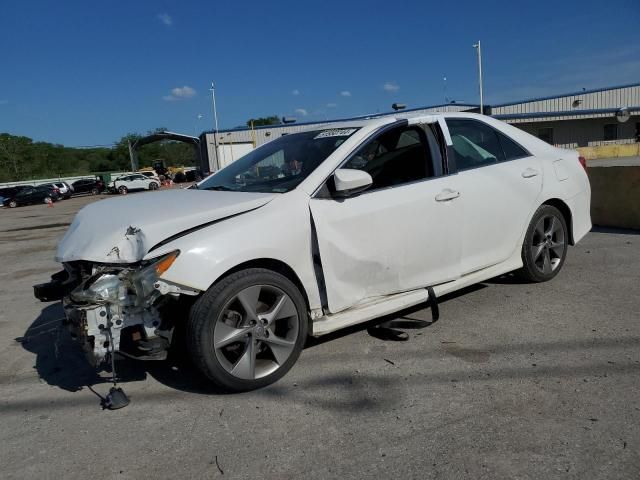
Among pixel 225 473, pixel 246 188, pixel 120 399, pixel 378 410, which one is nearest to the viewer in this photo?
pixel 225 473

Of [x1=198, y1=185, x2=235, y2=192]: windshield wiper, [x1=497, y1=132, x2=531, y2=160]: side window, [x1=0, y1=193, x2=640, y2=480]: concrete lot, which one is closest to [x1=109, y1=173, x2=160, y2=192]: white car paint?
[x1=0, y1=193, x2=640, y2=480]: concrete lot

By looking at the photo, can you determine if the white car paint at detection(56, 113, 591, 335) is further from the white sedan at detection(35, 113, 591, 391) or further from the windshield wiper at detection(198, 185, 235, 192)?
the windshield wiper at detection(198, 185, 235, 192)

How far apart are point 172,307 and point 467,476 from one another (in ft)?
6.14

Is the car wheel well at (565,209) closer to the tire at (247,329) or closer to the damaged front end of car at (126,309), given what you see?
the tire at (247,329)

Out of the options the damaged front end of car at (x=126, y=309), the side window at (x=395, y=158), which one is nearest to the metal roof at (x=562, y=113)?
the side window at (x=395, y=158)

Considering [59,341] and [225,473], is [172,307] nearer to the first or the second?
[225,473]

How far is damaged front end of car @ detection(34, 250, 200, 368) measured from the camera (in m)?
2.89

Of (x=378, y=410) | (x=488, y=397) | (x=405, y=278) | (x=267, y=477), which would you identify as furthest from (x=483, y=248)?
(x=267, y=477)

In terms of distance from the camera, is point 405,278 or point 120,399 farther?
point 405,278

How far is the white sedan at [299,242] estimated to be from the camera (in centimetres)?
297

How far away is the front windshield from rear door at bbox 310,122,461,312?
23 centimetres

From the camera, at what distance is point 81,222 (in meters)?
3.65

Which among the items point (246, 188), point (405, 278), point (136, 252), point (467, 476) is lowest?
point (467, 476)

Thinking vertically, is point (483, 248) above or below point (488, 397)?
above
